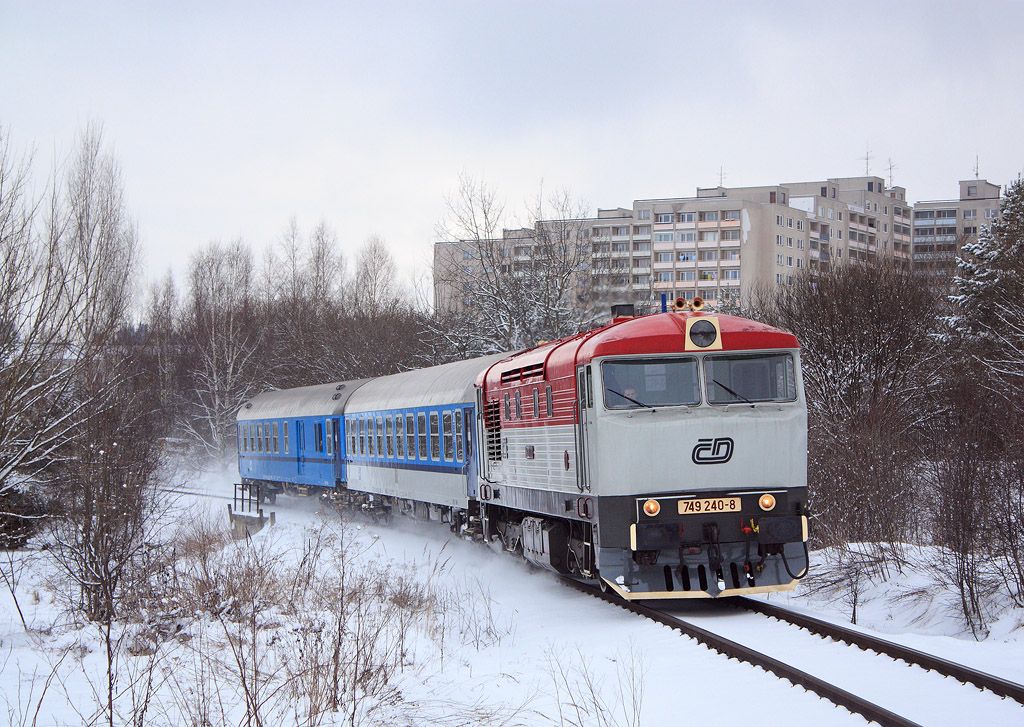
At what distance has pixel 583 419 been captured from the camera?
1213cm

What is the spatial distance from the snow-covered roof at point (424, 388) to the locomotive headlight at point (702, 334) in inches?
266

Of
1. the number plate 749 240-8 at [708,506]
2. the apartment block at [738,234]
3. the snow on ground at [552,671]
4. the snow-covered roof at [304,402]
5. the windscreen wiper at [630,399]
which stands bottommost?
the snow on ground at [552,671]

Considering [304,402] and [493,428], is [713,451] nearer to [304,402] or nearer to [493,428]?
[493,428]

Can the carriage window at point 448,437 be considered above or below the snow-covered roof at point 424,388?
below

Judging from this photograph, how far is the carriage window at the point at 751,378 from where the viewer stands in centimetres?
1198

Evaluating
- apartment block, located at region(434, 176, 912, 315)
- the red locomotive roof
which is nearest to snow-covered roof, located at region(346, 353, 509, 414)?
the red locomotive roof

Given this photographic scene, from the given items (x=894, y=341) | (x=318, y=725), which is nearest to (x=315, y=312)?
(x=894, y=341)

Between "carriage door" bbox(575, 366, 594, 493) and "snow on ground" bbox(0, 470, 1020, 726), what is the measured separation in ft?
5.34

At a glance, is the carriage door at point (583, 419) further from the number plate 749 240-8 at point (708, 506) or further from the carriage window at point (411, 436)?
the carriage window at point (411, 436)


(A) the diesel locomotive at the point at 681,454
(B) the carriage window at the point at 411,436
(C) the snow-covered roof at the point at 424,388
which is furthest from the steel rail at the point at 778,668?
(B) the carriage window at the point at 411,436

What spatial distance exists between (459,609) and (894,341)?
23.7m

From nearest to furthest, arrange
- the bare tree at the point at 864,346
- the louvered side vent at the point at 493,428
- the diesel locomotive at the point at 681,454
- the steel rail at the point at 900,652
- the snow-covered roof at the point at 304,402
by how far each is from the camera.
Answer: the steel rail at the point at 900,652, the diesel locomotive at the point at 681,454, the louvered side vent at the point at 493,428, the bare tree at the point at 864,346, the snow-covered roof at the point at 304,402

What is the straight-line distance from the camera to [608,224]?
353ft

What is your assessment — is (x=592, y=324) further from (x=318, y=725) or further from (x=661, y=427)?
(x=318, y=725)
